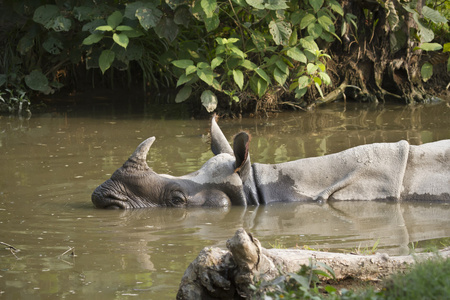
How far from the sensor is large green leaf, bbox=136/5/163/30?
10353 millimetres

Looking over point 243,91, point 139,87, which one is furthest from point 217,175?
point 139,87

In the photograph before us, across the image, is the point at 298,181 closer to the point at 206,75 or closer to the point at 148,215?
the point at 148,215

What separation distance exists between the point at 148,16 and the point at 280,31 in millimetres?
1955

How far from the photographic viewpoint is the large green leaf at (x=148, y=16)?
10.4 meters

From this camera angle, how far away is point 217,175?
6738 mm

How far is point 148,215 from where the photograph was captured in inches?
259

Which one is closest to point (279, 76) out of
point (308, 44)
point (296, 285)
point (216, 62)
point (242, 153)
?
point (308, 44)

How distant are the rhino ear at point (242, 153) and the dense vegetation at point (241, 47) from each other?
3.64 metres

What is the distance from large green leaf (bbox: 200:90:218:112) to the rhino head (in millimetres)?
3764

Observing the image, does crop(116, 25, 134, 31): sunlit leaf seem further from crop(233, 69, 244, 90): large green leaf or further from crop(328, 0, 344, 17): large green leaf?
crop(328, 0, 344, 17): large green leaf

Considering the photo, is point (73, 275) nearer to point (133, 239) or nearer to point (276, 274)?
point (133, 239)

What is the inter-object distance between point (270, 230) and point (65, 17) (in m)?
6.87

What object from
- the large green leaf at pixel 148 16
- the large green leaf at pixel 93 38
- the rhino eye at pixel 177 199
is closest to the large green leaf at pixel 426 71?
the large green leaf at pixel 148 16

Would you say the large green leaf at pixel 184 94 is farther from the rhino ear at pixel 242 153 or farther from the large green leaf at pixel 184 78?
the rhino ear at pixel 242 153
